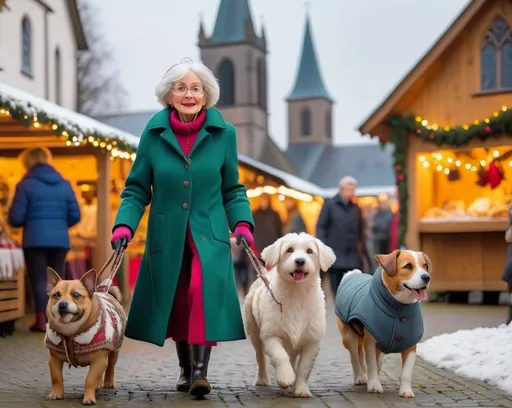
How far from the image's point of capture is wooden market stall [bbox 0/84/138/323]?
12703 mm

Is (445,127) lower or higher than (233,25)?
lower

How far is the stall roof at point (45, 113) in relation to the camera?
36.8 feet

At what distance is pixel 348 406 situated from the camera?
6.26 metres

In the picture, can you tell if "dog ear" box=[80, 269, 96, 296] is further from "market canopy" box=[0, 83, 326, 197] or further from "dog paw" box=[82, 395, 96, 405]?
"market canopy" box=[0, 83, 326, 197]

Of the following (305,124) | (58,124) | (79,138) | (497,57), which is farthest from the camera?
(305,124)

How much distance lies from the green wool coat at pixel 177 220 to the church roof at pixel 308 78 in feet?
314

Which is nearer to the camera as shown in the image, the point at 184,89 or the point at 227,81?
the point at 184,89

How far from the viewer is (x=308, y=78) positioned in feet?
341

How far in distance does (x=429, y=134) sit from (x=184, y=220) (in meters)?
11.0

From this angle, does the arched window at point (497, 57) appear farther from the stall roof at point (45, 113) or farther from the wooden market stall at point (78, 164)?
the stall roof at point (45, 113)

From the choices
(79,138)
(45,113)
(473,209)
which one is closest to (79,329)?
(45,113)

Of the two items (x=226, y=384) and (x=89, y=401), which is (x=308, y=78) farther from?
(x=89, y=401)

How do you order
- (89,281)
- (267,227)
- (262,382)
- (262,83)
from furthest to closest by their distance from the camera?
(262,83)
(267,227)
(262,382)
(89,281)

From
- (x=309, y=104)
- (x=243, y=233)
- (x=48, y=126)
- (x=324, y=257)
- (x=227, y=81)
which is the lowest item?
(x=324, y=257)
